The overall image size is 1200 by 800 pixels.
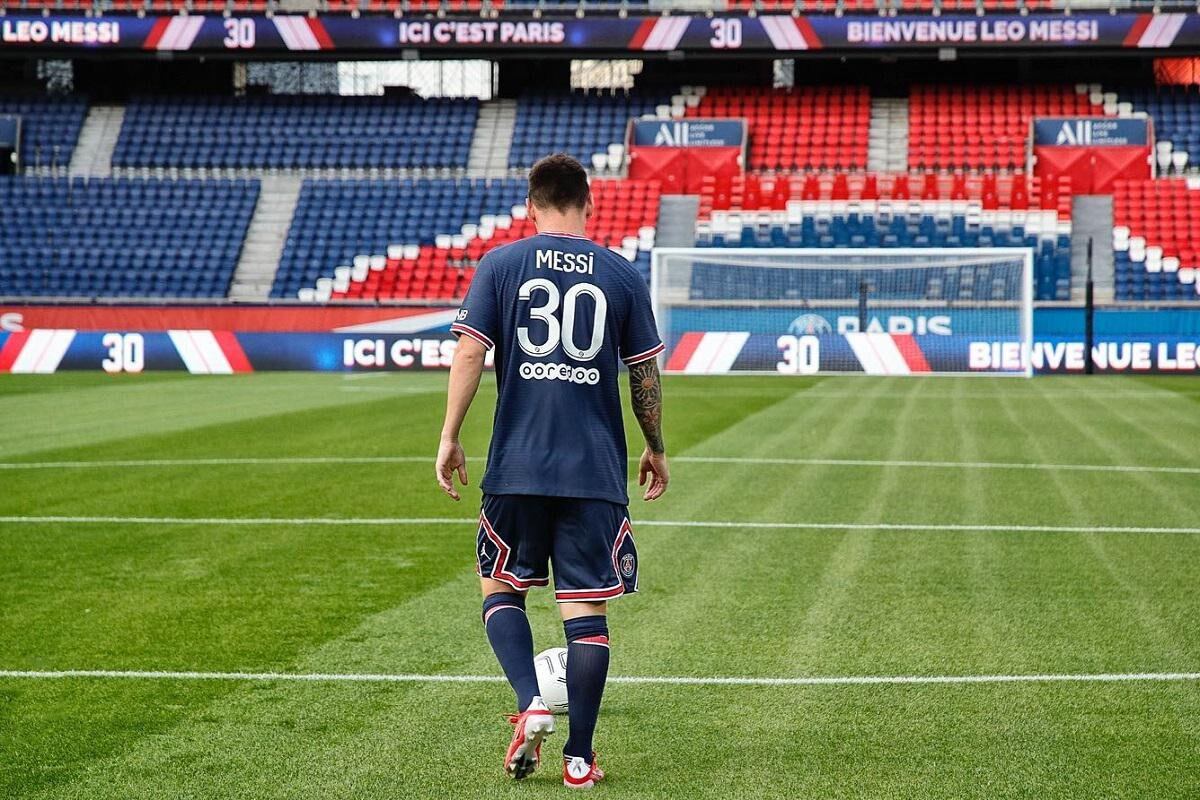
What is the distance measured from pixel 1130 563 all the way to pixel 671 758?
430 centimetres

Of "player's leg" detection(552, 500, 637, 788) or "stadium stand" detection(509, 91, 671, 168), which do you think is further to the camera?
"stadium stand" detection(509, 91, 671, 168)

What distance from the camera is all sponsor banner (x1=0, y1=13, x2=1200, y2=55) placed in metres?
36.7

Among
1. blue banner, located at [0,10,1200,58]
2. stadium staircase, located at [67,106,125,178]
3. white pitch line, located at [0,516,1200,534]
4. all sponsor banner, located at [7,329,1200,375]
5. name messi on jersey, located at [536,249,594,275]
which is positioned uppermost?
blue banner, located at [0,10,1200,58]

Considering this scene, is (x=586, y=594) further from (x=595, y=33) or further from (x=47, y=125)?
(x=47, y=125)

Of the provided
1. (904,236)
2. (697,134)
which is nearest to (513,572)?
(904,236)

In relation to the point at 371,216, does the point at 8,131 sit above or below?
above

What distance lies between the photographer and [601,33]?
3769 centimetres

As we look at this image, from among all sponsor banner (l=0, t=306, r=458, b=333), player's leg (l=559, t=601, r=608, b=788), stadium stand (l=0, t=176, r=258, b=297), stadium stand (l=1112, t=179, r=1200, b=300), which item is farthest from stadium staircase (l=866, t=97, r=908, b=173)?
→ player's leg (l=559, t=601, r=608, b=788)

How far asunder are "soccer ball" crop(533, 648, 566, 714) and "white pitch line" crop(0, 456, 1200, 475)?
760 centimetres

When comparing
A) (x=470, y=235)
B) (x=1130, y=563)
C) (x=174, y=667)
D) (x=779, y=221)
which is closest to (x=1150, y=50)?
(x=779, y=221)

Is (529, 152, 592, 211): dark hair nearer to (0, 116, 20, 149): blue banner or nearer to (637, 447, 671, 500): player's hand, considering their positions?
(637, 447, 671, 500): player's hand

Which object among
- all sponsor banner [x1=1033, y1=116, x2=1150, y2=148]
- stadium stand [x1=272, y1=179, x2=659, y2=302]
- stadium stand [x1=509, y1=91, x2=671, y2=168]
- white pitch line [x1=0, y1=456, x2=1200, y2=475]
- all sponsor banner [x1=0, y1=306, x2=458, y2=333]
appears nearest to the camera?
white pitch line [x1=0, y1=456, x2=1200, y2=475]

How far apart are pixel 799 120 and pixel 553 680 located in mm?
36086

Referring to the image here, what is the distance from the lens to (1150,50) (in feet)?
121
